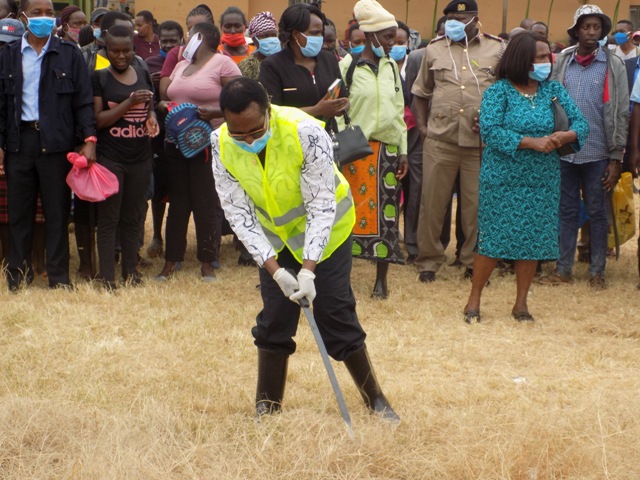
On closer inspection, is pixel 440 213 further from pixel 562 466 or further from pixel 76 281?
pixel 562 466

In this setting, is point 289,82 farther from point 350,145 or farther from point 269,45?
point 269,45

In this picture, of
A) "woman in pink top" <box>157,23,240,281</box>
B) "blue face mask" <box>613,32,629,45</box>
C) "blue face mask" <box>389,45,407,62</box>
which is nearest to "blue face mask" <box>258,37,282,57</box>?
"woman in pink top" <box>157,23,240,281</box>

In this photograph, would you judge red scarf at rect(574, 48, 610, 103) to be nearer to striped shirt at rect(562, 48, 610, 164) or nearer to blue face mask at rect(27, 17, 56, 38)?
striped shirt at rect(562, 48, 610, 164)

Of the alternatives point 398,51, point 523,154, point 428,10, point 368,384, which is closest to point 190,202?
point 398,51

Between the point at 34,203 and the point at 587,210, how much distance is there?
424cm

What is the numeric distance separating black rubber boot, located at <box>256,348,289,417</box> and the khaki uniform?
11.7 feet

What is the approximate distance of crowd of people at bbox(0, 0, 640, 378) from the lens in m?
6.52

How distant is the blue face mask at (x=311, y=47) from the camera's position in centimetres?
659

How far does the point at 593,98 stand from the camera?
760 centimetres

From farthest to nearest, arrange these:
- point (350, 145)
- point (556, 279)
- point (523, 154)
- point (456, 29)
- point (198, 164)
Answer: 1. point (556, 279)
2. point (198, 164)
3. point (456, 29)
4. point (523, 154)
5. point (350, 145)

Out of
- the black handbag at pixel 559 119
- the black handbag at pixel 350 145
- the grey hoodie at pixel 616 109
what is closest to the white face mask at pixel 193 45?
the black handbag at pixel 350 145

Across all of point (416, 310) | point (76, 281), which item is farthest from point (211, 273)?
point (416, 310)

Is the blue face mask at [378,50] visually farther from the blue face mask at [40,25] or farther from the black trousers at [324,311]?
the black trousers at [324,311]

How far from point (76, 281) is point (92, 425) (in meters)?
3.46
